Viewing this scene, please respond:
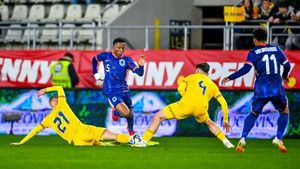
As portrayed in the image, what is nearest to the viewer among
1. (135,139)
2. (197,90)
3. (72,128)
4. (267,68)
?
(267,68)

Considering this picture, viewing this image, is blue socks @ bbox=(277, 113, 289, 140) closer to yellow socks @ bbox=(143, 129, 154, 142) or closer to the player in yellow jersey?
the player in yellow jersey

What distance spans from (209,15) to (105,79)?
10.9 m

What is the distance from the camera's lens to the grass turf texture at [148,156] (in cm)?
1540

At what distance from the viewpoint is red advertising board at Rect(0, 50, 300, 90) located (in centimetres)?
2608

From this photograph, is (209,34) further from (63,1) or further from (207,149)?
(207,149)

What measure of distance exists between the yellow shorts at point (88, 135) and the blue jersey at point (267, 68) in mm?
3163

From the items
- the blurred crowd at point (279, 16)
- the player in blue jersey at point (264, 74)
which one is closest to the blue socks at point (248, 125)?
the player in blue jersey at point (264, 74)

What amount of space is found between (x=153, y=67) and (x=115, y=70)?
20.8ft

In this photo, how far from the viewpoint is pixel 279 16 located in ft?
87.9

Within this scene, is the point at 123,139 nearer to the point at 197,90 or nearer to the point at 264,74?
the point at 197,90

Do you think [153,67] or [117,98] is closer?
[117,98]

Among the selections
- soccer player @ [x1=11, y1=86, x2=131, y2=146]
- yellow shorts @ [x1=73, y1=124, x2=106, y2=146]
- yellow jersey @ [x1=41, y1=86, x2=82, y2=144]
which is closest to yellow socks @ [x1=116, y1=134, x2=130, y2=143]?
A: soccer player @ [x1=11, y1=86, x2=131, y2=146]

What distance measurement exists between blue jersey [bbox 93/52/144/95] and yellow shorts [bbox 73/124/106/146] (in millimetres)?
1008

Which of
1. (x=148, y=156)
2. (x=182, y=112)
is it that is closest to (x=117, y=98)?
(x=182, y=112)
